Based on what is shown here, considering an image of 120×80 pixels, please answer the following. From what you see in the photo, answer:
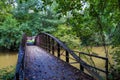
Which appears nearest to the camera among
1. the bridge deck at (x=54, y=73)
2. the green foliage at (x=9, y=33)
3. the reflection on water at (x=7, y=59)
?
the bridge deck at (x=54, y=73)

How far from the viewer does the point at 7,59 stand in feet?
61.2

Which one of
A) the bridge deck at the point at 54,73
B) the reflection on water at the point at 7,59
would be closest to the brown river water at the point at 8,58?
the reflection on water at the point at 7,59

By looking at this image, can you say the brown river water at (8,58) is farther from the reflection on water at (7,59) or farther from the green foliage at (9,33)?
the green foliage at (9,33)

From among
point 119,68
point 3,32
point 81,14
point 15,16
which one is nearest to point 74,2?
point 81,14

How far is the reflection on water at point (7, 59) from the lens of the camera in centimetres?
1654

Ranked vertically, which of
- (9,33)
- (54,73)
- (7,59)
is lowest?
(7,59)

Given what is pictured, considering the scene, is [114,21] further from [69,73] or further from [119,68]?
[69,73]

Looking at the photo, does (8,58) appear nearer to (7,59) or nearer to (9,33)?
(7,59)

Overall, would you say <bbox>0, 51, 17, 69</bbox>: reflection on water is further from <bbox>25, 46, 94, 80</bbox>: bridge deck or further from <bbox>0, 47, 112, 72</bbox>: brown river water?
<bbox>25, 46, 94, 80</bbox>: bridge deck

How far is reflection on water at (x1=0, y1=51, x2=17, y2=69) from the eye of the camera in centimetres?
1654

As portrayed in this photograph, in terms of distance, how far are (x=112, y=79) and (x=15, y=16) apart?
59.2 feet

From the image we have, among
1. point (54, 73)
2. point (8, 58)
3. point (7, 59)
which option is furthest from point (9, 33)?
point (54, 73)

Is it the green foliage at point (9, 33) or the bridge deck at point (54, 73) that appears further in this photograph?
the green foliage at point (9, 33)

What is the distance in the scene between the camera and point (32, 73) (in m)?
5.63
